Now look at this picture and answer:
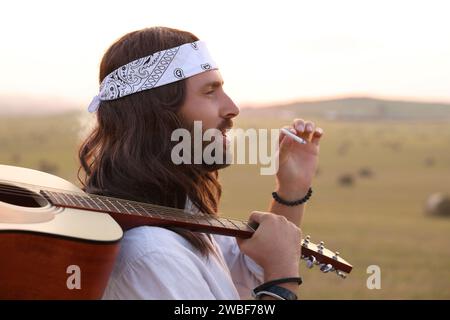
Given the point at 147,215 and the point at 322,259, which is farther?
the point at 322,259

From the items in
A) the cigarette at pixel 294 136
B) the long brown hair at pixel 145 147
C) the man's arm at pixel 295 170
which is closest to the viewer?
the long brown hair at pixel 145 147

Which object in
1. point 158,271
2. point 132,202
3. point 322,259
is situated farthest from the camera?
point 322,259

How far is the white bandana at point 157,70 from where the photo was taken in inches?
116

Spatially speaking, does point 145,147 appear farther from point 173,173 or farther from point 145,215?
point 145,215

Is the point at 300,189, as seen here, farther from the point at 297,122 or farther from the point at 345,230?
the point at 345,230

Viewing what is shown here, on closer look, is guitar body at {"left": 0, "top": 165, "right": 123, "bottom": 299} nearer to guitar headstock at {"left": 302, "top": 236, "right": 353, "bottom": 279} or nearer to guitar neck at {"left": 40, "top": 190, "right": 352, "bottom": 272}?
guitar neck at {"left": 40, "top": 190, "right": 352, "bottom": 272}

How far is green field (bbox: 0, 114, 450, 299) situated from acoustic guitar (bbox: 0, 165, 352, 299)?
1015 millimetres

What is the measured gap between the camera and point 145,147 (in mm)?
2855

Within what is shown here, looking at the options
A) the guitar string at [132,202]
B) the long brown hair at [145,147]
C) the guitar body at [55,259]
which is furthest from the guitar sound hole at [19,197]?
the guitar body at [55,259]

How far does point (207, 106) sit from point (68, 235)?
99 centimetres

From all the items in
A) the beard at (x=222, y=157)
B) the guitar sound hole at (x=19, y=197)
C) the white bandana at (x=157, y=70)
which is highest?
the white bandana at (x=157, y=70)

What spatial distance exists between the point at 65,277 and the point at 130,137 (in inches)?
34.7

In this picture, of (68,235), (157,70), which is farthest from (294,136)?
(68,235)

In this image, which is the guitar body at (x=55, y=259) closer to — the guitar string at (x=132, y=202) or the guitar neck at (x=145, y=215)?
the guitar neck at (x=145, y=215)
